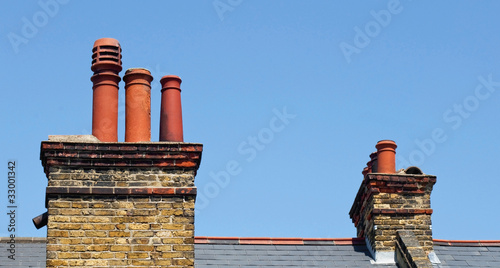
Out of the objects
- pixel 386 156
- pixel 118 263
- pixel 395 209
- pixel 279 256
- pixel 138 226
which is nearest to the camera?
pixel 118 263

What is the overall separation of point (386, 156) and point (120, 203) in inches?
264

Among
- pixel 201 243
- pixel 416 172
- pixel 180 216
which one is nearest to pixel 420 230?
pixel 416 172

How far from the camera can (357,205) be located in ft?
64.9

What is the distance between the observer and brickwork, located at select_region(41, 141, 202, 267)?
13.3m

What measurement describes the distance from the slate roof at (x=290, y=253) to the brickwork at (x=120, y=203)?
3450mm

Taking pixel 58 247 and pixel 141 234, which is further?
pixel 141 234

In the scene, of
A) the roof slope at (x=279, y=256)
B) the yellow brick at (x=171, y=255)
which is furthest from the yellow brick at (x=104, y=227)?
the roof slope at (x=279, y=256)

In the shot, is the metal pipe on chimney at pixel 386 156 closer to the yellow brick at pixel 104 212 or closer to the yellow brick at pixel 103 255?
the yellow brick at pixel 104 212

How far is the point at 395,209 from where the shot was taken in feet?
59.8

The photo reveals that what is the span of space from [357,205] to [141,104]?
265 inches

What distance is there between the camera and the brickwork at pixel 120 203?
13305 mm

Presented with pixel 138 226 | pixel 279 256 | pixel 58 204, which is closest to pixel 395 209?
pixel 279 256

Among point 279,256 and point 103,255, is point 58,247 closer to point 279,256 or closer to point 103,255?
point 103,255

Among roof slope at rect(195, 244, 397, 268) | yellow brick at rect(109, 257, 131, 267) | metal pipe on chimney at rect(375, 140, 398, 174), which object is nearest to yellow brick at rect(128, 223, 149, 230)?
yellow brick at rect(109, 257, 131, 267)
